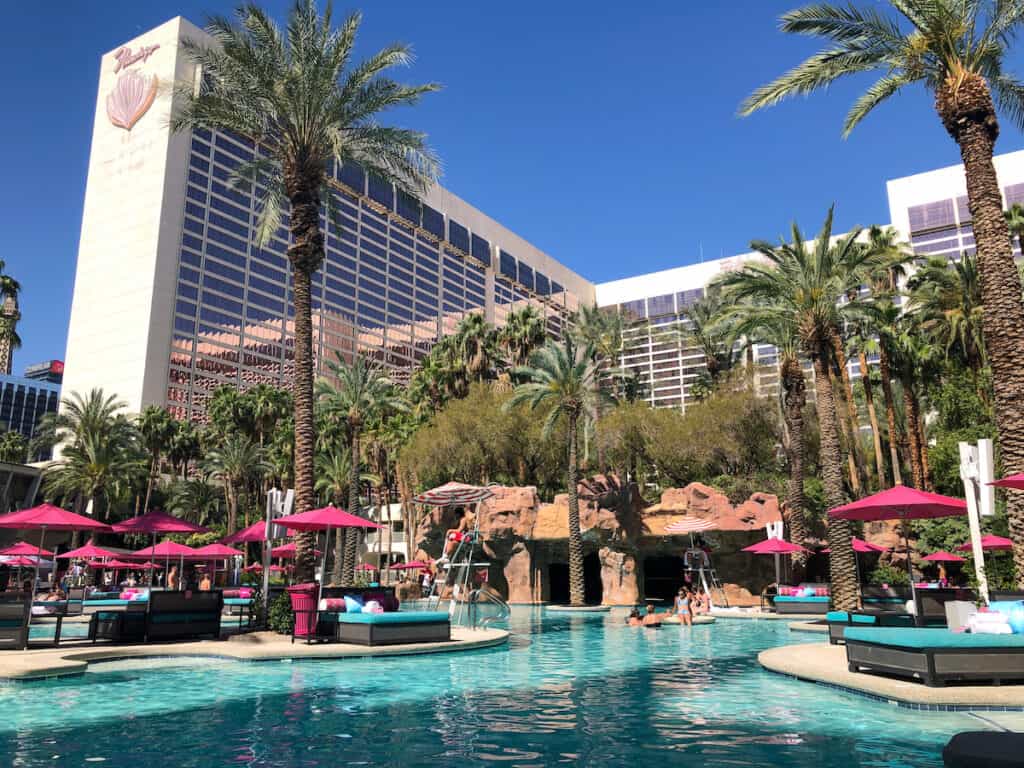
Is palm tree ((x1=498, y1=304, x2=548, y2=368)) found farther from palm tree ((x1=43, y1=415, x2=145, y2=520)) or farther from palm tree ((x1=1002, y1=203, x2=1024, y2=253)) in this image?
palm tree ((x1=43, y1=415, x2=145, y2=520))

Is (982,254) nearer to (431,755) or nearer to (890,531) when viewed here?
(431,755)

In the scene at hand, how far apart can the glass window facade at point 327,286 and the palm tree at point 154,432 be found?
14125 mm

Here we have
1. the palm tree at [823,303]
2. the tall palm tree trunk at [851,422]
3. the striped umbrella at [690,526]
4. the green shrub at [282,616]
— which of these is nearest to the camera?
the green shrub at [282,616]

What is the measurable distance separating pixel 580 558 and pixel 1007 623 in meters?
25.5

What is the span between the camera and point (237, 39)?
64.9 feet

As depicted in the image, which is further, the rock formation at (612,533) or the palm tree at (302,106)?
the rock formation at (612,533)

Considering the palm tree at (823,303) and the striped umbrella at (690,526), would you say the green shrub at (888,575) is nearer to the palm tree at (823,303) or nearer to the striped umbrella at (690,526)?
the striped umbrella at (690,526)

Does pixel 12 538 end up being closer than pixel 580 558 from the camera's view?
No

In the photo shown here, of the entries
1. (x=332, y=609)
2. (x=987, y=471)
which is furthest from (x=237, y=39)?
(x=987, y=471)

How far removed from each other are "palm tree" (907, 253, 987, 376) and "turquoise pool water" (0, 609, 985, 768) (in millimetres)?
27468

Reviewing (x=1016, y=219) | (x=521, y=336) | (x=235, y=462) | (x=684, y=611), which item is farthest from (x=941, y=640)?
(x=235, y=462)

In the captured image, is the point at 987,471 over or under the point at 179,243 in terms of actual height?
under

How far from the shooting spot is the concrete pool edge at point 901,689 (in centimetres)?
869

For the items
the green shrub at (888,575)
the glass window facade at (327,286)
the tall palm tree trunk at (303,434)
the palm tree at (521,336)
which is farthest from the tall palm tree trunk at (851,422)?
the glass window facade at (327,286)
